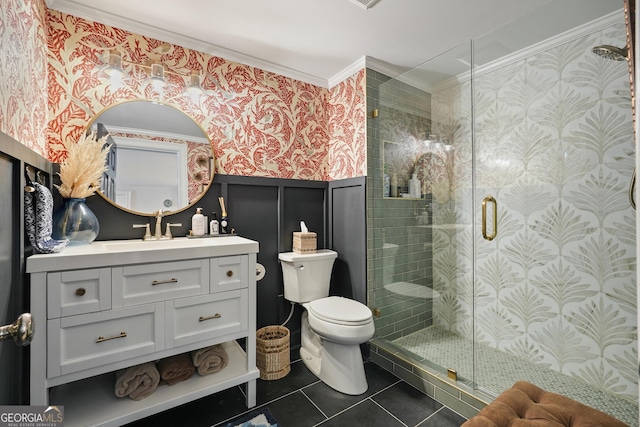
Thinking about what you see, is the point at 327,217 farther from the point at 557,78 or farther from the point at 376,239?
the point at 557,78

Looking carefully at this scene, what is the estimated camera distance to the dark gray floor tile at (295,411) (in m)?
1.56

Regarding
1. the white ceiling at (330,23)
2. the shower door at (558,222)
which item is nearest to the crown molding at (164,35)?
the white ceiling at (330,23)

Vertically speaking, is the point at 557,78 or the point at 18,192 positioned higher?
the point at 557,78

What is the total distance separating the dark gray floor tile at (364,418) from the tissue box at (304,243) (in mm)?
1079

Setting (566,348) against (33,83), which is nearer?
(33,83)

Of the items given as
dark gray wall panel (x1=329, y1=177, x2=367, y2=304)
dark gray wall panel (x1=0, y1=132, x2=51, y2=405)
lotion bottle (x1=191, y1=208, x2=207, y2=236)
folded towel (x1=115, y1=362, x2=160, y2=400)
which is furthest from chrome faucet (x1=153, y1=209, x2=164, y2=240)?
dark gray wall panel (x1=329, y1=177, x2=367, y2=304)

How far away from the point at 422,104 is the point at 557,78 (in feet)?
2.75

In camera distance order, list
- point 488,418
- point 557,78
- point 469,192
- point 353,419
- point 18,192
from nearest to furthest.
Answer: point 488,418 → point 18,192 → point 353,419 → point 557,78 → point 469,192

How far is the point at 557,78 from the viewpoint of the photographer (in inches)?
66.9

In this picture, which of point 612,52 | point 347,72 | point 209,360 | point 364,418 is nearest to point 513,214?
point 612,52

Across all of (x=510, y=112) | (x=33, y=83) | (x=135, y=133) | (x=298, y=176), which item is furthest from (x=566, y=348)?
(x=33, y=83)

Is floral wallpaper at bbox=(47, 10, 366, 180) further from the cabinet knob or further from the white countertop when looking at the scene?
the cabinet knob

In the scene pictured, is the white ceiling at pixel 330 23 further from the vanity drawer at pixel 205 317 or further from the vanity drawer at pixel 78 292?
the vanity drawer at pixel 205 317

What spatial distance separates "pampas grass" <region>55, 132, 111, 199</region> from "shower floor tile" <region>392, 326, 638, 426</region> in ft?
7.51
